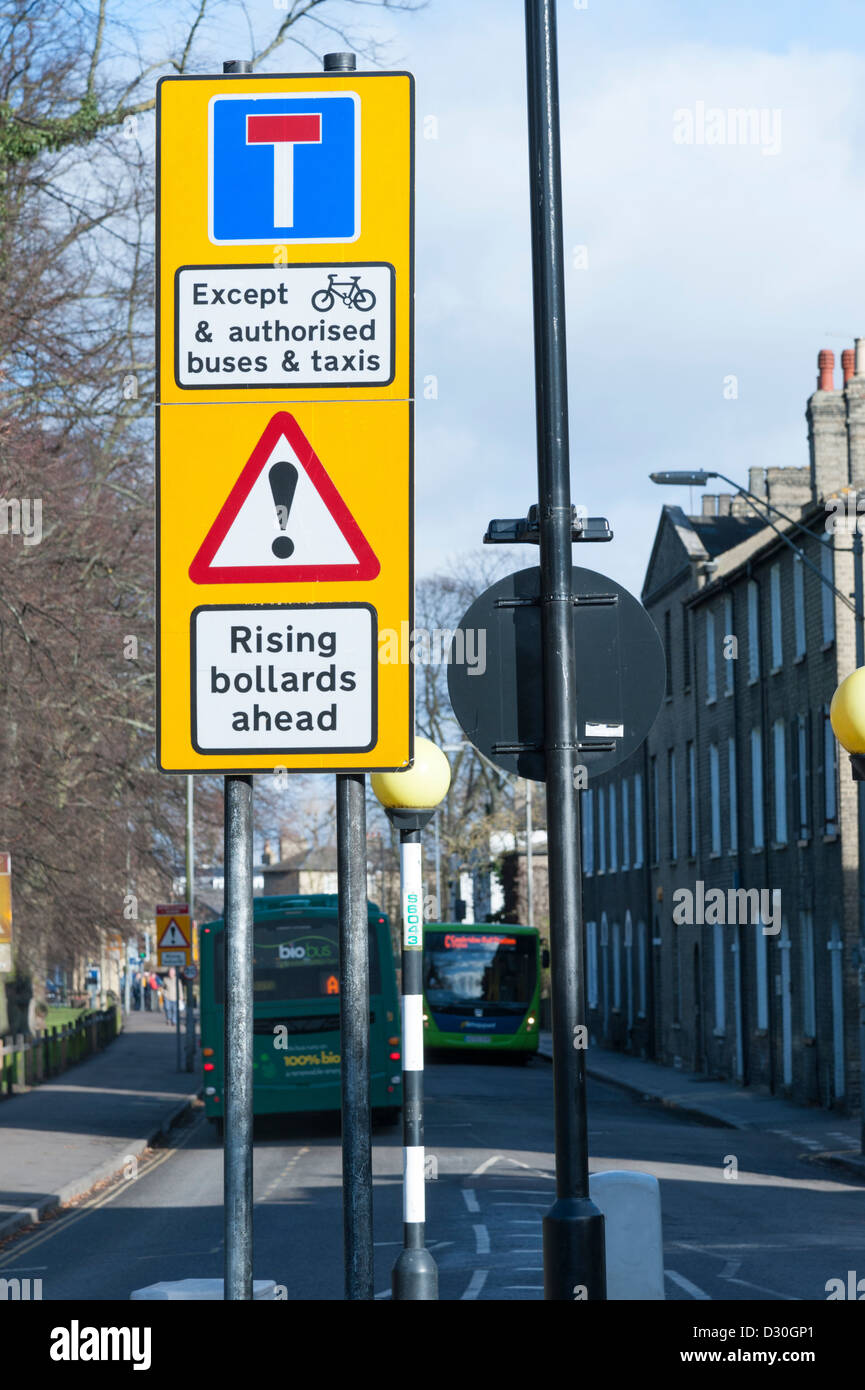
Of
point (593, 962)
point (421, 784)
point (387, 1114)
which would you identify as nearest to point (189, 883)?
point (387, 1114)

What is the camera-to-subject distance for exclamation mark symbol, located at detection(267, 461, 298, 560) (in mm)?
4305

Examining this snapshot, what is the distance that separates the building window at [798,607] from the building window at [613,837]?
2189cm

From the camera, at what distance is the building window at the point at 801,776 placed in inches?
Answer: 1366

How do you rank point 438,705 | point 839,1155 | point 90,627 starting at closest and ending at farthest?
point 839,1155
point 90,627
point 438,705

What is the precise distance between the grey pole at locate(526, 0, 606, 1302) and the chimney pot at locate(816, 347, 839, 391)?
3033 cm

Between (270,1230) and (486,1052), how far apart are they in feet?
115

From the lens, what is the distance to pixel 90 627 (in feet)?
85.4

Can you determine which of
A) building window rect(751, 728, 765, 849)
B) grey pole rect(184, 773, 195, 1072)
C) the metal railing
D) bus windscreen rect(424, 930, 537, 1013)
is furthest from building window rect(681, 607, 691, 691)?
the metal railing

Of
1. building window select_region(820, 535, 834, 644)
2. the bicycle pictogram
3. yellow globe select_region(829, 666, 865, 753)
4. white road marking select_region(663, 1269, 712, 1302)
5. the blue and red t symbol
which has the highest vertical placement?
building window select_region(820, 535, 834, 644)

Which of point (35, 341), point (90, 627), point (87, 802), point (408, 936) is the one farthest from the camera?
point (87, 802)

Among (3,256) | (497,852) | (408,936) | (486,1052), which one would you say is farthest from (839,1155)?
(497,852)

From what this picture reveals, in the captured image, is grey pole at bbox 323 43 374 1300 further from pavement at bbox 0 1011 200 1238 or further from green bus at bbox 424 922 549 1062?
green bus at bbox 424 922 549 1062

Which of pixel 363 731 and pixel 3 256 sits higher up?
pixel 3 256
